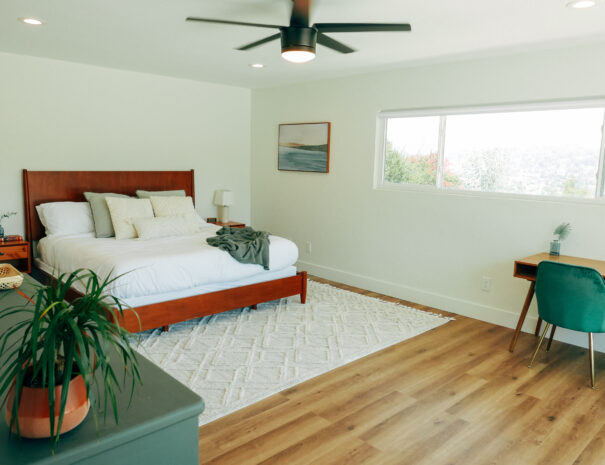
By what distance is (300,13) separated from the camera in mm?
2693

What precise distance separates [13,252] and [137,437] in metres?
3.93

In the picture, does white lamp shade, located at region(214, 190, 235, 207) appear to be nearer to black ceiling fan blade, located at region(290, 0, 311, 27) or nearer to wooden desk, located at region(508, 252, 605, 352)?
black ceiling fan blade, located at region(290, 0, 311, 27)

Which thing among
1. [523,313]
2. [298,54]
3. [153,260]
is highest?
[298,54]

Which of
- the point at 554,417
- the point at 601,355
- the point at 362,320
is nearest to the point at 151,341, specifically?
the point at 362,320

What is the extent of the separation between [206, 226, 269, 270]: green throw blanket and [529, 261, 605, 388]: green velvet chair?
85.9 inches

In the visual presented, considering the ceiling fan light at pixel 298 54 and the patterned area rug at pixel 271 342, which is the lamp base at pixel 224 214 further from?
the ceiling fan light at pixel 298 54

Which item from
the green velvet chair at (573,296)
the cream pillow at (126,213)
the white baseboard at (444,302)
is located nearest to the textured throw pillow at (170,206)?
the cream pillow at (126,213)

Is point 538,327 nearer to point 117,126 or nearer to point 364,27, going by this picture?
point 364,27

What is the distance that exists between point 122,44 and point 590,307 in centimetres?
407

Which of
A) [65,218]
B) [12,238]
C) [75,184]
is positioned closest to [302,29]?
[65,218]

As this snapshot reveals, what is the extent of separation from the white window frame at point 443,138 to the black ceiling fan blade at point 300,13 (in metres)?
2.05

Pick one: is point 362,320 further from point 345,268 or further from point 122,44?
point 122,44

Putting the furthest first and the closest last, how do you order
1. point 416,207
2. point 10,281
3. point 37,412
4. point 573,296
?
point 416,207 → point 573,296 → point 10,281 → point 37,412

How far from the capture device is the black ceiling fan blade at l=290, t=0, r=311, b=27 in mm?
2633
